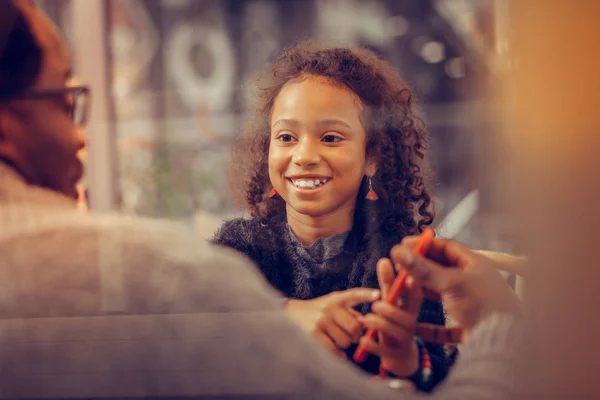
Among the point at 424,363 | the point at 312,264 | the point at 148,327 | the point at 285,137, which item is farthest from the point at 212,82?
the point at 424,363

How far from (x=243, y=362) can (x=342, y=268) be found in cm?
44

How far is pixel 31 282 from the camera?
2.02 metres

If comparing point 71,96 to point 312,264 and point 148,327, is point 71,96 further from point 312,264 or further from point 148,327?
point 312,264

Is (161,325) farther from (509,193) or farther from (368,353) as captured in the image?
(509,193)

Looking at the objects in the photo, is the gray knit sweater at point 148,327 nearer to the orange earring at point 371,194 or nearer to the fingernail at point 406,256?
the fingernail at point 406,256

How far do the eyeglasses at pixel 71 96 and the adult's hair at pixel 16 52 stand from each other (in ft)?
0.06

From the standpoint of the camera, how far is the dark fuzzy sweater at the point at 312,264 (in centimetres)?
217

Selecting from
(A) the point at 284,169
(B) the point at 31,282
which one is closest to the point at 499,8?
(A) the point at 284,169

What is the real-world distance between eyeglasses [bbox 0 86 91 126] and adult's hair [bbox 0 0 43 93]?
19 mm

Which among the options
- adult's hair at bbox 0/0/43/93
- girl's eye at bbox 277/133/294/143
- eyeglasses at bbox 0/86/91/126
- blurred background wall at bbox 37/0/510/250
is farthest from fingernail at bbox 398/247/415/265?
adult's hair at bbox 0/0/43/93

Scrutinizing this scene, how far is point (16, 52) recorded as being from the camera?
2.12 meters

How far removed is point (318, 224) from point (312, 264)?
132 millimetres

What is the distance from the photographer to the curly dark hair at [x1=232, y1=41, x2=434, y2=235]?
7.20 ft

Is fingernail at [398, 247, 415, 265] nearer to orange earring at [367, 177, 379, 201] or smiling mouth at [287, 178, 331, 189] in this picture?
orange earring at [367, 177, 379, 201]
